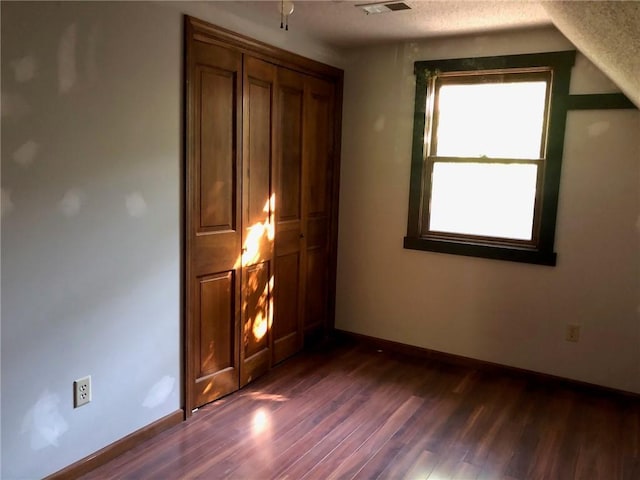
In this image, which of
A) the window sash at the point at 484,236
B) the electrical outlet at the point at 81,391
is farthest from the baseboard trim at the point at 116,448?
the window sash at the point at 484,236

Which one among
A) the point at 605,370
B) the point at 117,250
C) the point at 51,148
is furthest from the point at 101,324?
the point at 605,370

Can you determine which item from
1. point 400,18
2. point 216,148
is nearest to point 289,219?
point 216,148

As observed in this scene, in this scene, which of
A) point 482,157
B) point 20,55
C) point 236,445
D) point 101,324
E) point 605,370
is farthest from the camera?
point 482,157

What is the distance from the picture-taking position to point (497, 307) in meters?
3.68

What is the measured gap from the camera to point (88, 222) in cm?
231

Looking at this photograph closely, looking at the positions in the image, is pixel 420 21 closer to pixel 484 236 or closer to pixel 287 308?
pixel 484 236

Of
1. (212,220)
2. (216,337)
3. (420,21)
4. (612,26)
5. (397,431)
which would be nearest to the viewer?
(612,26)

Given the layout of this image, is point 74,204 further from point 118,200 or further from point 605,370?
point 605,370

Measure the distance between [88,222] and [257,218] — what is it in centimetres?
121

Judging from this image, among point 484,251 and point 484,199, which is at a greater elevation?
point 484,199

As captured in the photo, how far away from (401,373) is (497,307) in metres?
0.80

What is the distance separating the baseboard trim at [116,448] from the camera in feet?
A: 7.67

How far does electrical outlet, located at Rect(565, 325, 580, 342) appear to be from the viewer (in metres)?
3.43

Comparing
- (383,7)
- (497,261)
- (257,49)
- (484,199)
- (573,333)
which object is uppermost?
(383,7)
